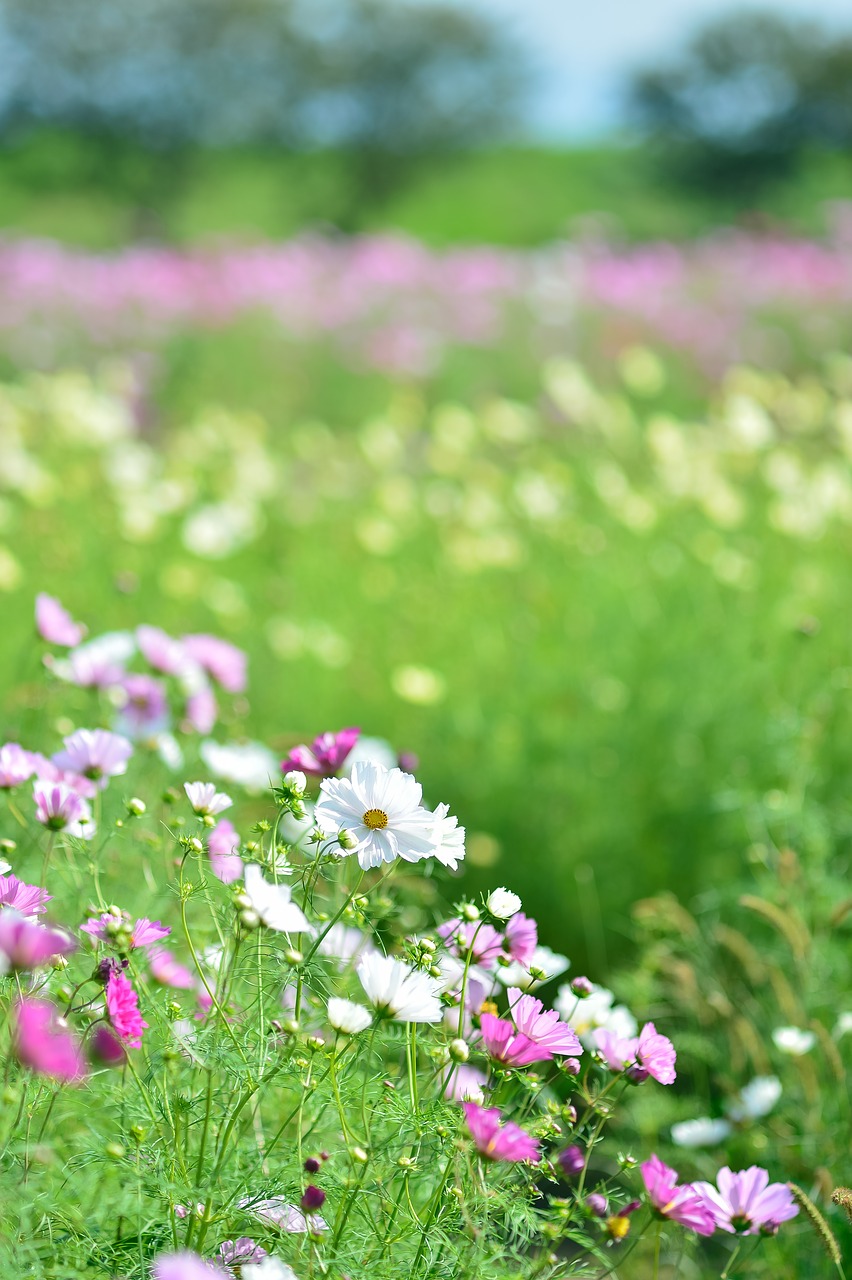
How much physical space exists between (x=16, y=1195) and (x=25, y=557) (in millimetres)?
2792

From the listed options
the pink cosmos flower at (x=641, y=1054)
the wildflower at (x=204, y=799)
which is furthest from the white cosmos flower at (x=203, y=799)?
the pink cosmos flower at (x=641, y=1054)

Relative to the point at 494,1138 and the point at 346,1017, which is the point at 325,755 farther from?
the point at 494,1138

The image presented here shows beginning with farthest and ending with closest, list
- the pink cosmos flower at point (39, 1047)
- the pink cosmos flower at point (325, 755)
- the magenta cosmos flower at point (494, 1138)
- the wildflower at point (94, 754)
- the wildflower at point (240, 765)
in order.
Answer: the wildflower at point (240, 765), the wildflower at point (94, 754), the pink cosmos flower at point (325, 755), the magenta cosmos flower at point (494, 1138), the pink cosmos flower at point (39, 1047)

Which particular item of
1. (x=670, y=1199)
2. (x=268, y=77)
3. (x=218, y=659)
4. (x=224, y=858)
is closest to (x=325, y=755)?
(x=224, y=858)

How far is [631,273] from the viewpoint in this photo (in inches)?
380

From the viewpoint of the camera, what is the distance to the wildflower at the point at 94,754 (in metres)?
1.35

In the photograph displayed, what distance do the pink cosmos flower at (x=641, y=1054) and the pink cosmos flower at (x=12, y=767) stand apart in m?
0.57

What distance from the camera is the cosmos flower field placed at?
1.04 meters

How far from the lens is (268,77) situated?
77.8 feet

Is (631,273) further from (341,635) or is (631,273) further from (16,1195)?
(16,1195)

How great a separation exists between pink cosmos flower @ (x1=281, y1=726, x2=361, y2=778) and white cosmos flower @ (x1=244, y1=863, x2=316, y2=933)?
26 cm

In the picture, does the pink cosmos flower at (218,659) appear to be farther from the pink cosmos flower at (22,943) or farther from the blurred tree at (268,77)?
the blurred tree at (268,77)

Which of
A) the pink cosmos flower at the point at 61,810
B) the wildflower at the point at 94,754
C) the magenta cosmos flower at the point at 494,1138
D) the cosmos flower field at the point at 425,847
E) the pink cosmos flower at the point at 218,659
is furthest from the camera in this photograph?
the pink cosmos flower at the point at 218,659

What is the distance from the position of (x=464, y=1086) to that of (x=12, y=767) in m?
0.50
